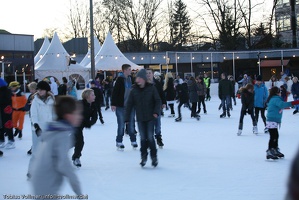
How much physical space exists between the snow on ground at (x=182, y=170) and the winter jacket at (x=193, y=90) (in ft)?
15.0

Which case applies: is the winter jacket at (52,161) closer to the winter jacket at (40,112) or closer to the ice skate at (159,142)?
the winter jacket at (40,112)

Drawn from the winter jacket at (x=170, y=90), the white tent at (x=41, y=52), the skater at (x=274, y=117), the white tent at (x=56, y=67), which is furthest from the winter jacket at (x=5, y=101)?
the white tent at (x=41, y=52)

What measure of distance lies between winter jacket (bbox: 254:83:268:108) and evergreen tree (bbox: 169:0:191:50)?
42275 mm

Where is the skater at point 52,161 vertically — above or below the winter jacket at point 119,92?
below

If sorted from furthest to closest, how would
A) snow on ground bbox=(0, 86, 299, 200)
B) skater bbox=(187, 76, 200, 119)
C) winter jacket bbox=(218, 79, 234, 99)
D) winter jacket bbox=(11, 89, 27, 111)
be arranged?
winter jacket bbox=(218, 79, 234, 99)
skater bbox=(187, 76, 200, 119)
winter jacket bbox=(11, 89, 27, 111)
snow on ground bbox=(0, 86, 299, 200)

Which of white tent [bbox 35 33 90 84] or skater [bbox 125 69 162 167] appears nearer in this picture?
skater [bbox 125 69 162 167]

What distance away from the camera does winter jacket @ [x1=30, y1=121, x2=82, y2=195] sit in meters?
3.18

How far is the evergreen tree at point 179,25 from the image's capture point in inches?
2184

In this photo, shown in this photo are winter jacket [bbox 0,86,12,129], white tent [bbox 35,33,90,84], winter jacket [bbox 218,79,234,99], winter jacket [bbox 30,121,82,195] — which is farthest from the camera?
white tent [bbox 35,33,90,84]

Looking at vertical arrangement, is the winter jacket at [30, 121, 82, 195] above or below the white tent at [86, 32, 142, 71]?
below

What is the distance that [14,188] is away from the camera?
570 centimetres

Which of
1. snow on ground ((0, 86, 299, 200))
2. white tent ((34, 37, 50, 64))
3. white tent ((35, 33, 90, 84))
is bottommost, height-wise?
snow on ground ((0, 86, 299, 200))

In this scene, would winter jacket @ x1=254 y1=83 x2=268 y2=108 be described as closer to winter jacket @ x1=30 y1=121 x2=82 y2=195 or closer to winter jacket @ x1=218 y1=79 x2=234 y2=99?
winter jacket @ x1=218 y1=79 x2=234 y2=99

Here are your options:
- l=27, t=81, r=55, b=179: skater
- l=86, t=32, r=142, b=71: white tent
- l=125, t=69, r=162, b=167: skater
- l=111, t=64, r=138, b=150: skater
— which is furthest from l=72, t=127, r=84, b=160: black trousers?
l=86, t=32, r=142, b=71: white tent
